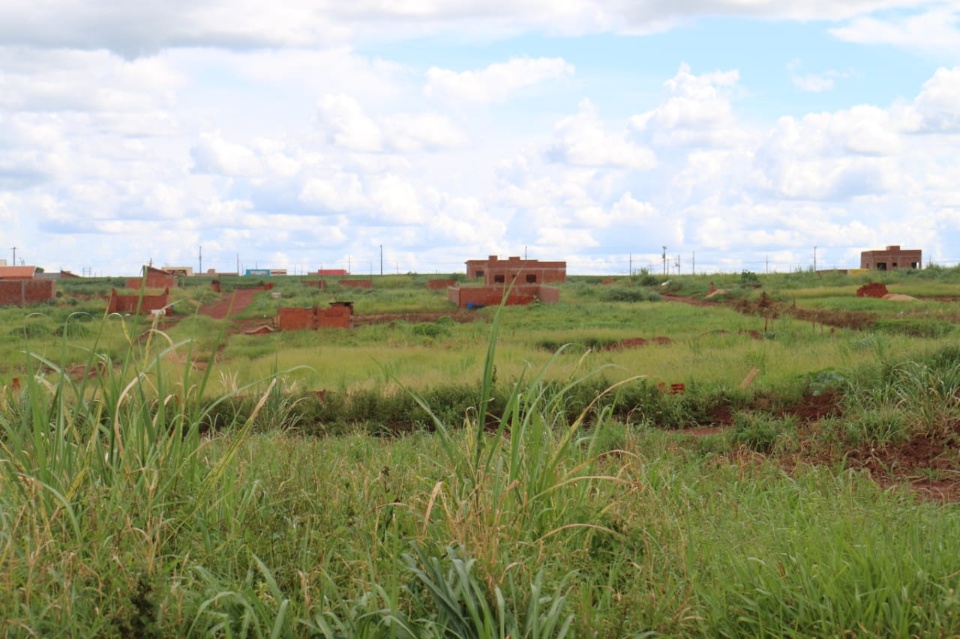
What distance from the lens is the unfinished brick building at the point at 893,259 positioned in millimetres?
55438

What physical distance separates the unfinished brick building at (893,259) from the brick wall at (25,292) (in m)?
46.0

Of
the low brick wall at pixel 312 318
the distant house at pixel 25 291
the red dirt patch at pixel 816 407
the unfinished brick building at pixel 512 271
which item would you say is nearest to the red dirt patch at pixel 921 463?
the red dirt patch at pixel 816 407

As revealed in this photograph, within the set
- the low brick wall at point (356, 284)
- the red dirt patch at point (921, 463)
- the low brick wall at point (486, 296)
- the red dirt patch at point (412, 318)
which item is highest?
the low brick wall at point (356, 284)

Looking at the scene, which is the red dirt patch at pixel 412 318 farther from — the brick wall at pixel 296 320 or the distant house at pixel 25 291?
the distant house at pixel 25 291

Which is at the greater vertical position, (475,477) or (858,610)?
(475,477)

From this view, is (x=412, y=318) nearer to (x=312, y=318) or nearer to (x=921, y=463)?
(x=312, y=318)

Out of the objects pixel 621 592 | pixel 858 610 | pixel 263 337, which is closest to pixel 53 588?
Result: pixel 621 592

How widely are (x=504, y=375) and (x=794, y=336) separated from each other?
7279 millimetres

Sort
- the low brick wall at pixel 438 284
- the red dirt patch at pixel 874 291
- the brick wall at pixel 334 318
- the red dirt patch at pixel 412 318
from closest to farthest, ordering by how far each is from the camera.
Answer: the brick wall at pixel 334 318, the red dirt patch at pixel 412 318, the red dirt patch at pixel 874 291, the low brick wall at pixel 438 284

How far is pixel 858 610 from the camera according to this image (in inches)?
109

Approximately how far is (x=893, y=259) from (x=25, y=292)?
158 ft

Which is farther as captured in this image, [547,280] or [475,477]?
[547,280]

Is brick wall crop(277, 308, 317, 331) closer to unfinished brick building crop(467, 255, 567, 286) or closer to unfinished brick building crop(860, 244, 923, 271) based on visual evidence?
unfinished brick building crop(467, 255, 567, 286)

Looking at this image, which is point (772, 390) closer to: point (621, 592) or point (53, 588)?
point (621, 592)
